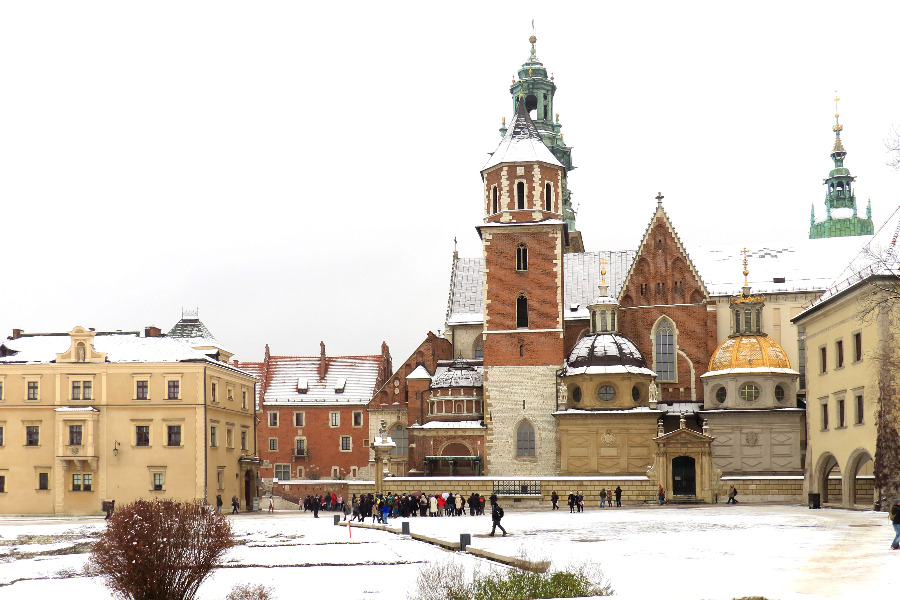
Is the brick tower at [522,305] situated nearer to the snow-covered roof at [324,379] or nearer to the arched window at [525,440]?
the arched window at [525,440]

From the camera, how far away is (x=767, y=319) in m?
70.4

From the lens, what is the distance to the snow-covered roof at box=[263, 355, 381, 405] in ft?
300

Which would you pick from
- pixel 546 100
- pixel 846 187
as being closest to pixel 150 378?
pixel 546 100

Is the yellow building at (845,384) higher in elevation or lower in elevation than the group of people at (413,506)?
higher

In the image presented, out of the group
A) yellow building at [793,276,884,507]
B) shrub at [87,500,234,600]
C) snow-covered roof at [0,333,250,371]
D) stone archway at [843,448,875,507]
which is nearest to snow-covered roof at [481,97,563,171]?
yellow building at [793,276,884,507]

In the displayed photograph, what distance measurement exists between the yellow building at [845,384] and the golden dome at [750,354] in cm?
1108

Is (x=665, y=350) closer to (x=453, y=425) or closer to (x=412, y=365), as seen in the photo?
(x=453, y=425)

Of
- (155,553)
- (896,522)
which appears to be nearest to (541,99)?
(896,522)

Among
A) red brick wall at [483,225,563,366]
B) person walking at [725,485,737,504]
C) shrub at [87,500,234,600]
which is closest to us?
shrub at [87,500,234,600]

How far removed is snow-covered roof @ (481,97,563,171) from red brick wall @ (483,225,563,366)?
423 centimetres

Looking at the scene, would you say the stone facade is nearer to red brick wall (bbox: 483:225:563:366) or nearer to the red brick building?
red brick wall (bbox: 483:225:563:366)

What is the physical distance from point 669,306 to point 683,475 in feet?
48.7

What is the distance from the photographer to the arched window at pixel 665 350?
70.2 metres

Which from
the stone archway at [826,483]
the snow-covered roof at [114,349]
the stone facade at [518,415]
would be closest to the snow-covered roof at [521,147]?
the stone facade at [518,415]
